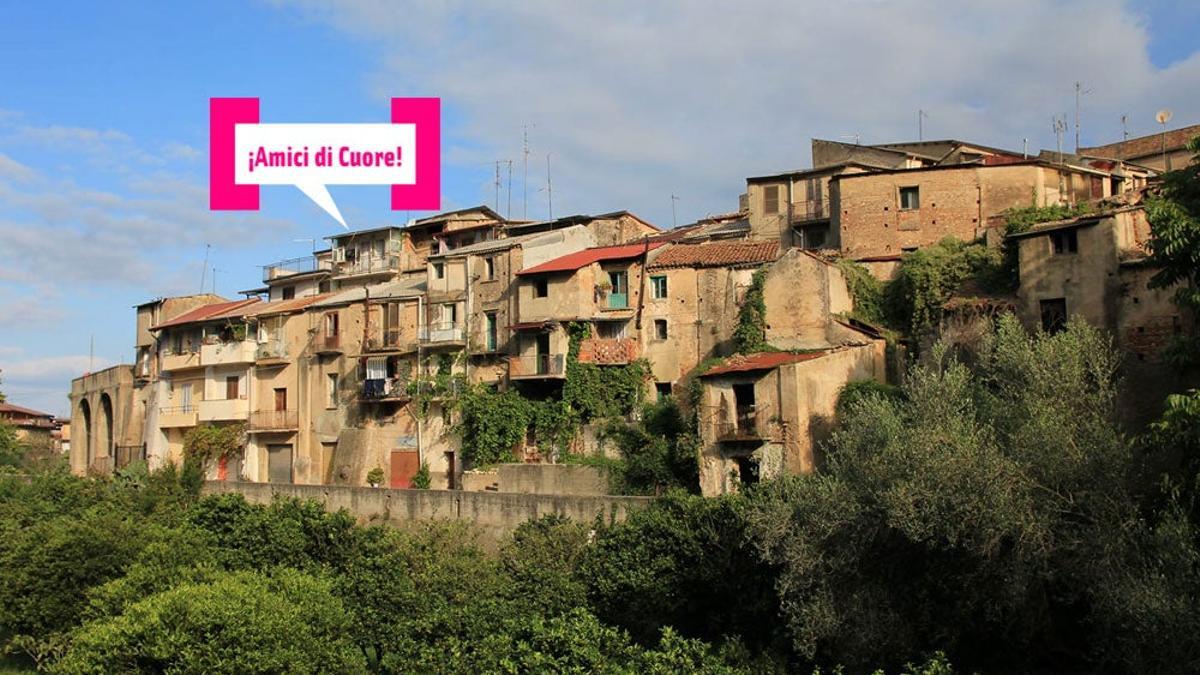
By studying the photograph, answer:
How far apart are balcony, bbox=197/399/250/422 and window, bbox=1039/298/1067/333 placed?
127 feet

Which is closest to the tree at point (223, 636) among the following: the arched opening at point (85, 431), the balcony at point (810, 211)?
the balcony at point (810, 211)

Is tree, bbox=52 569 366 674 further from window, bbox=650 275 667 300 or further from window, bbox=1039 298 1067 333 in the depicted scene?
window, bbox=1039 298 1067 333

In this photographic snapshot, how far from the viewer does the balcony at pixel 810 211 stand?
45.8m

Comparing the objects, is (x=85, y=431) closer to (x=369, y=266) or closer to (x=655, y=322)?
(x=369, y=266)

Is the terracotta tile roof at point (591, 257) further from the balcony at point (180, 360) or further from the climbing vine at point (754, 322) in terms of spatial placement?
the balcony at point (180, 360)

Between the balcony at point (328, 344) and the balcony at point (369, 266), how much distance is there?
320 inches

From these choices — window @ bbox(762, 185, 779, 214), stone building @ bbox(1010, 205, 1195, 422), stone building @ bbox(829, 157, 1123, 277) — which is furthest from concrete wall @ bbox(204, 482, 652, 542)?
window @ bbox(762, 185, 779, 214)

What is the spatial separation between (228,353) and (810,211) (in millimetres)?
30558

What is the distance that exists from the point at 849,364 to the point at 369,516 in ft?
59.8

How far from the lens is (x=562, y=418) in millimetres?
44188

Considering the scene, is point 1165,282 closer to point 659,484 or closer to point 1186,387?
point 1186,387

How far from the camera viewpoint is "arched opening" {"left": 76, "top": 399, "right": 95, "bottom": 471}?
72812mm

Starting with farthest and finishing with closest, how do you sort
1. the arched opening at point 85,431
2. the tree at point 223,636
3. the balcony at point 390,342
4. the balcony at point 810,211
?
the arched opening at point 85,431, the balcony at point 390,342, the balcony at point 810,211, the tree at point 223,636

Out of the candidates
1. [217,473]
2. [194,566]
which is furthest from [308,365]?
[194,566]
